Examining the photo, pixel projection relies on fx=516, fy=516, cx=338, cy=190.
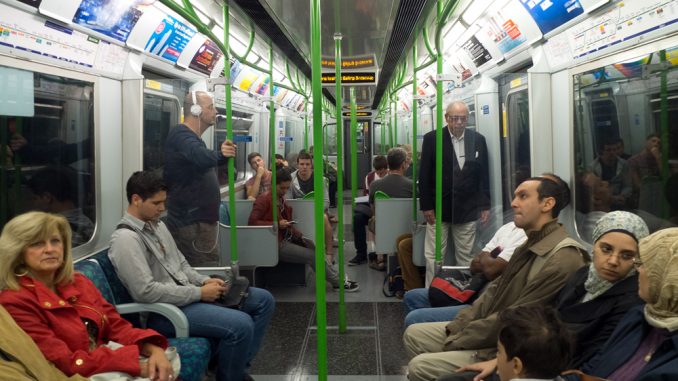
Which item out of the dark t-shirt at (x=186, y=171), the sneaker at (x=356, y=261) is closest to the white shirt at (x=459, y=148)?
the dark t-shirt at (x=186, y=171)

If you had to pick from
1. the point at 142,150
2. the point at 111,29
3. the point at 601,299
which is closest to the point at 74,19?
the point at 111,29

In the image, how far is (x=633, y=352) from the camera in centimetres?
189

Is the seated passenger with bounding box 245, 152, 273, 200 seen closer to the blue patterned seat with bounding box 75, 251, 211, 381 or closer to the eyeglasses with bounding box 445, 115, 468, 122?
the eyeglasses with bounding box 445, 115, 468, 122

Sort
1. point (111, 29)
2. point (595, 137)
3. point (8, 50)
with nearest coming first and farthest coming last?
point (8, 50), point (595, 137), point (111, 29)

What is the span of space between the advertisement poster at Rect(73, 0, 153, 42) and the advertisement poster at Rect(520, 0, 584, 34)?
322 centimetres

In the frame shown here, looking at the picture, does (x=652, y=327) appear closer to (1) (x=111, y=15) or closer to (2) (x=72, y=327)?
(2) (x=72, y=327)

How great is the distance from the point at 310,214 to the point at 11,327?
4.10m

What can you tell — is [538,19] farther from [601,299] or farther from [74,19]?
[74,19]

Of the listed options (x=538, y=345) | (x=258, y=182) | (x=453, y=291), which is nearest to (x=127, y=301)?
(x=453, y=291)

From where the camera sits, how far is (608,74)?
345 cm

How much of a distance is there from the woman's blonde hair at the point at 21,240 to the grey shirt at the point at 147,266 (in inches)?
20.2

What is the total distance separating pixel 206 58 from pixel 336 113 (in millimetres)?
2610

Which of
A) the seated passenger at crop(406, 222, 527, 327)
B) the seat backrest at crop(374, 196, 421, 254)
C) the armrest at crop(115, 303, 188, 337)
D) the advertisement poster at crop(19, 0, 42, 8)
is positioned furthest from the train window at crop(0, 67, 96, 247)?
the seat backrest at crop(374, 196, 421, 254)

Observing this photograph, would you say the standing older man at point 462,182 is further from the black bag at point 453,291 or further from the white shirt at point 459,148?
the black bag at point 453,291
